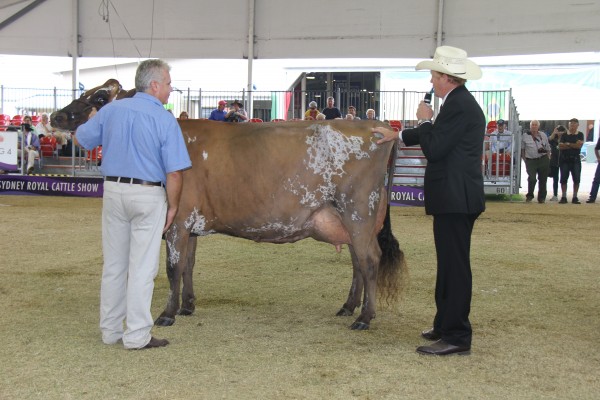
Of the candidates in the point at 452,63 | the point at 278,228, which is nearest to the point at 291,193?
the point at 278,228

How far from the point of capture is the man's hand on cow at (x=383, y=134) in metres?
5.49

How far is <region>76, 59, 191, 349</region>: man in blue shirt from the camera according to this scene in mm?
4734

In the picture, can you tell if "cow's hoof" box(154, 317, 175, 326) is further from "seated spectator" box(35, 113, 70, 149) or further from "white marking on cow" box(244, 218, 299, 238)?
"seated spectator" box(35, 113, 70, 149)

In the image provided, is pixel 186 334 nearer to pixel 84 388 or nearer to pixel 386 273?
pixel 84 388

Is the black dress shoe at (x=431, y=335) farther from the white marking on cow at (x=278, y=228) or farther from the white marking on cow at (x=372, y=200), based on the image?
the white marking on cow at (x=278, y=228)

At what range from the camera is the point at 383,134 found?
5766 millimetres

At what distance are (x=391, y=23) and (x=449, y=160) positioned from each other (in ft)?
61.8

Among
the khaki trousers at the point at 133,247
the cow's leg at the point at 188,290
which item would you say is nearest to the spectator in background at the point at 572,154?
the cow's leg at the point at 188,290

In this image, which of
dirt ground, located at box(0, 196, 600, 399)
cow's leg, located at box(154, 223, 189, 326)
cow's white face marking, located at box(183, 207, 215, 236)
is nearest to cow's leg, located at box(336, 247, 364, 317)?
dirt ground, located at box(0, 196, 600, 399)

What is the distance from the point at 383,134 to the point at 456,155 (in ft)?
3.46

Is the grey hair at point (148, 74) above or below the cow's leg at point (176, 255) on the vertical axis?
above

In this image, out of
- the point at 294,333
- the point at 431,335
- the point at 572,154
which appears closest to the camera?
the point at 431,335

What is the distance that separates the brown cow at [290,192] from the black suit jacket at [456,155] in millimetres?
973

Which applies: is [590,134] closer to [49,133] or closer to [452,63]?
[49,133]
